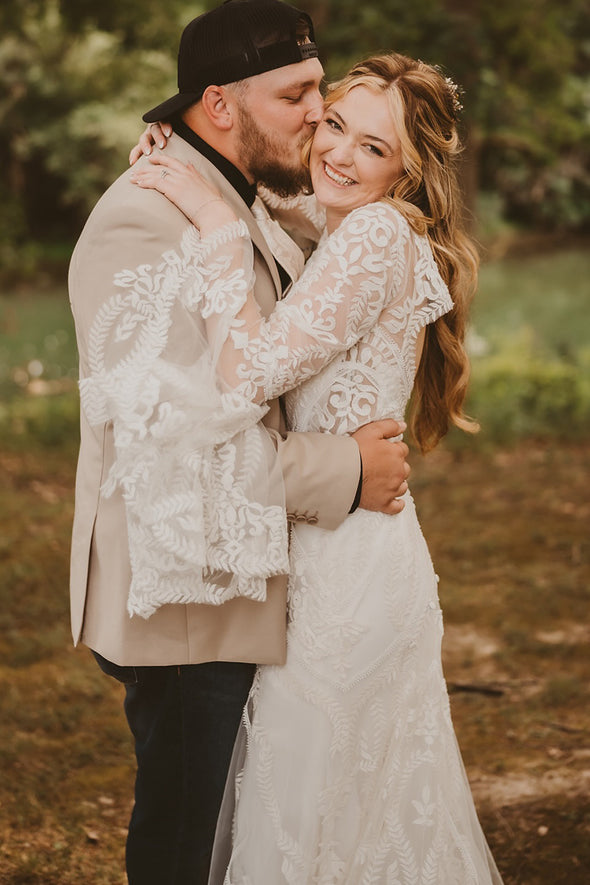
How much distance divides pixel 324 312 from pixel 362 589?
67 cm

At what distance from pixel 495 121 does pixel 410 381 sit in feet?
25.7

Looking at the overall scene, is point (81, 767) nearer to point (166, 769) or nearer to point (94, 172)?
point (166, 769)

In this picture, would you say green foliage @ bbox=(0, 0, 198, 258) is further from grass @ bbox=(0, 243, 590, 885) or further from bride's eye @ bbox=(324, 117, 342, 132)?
bride's eye @ bbox=(324, 117, 342, 132)

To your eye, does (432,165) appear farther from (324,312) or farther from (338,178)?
(324,312)

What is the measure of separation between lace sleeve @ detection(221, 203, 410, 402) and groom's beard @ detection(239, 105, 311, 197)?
0.31 metres

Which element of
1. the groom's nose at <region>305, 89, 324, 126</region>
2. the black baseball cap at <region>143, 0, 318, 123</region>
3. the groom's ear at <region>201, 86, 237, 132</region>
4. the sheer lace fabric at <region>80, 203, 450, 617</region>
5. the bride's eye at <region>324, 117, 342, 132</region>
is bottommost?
the sheer lace fabric at <region>80, 203, 450, 617</region>

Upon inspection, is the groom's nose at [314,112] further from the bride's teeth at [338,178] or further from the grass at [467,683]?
the grass at [467,683]

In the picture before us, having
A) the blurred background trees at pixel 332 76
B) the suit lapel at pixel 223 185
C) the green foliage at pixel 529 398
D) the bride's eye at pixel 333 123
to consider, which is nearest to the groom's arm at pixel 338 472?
the suit lapel at pixel 223 185

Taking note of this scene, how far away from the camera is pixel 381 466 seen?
7.97ft

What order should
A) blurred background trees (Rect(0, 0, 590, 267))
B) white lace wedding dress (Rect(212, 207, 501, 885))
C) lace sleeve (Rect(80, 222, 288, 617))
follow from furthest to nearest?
1. blurred background trees (Rect(0, 0, 590, 267))
2. white lace wedding dress (Rect(212, 207, 501, 885))
3. lace sleeve (Rect(80, 222, 288, 617))

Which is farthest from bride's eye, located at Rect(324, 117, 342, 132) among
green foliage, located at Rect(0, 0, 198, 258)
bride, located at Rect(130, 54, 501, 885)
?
green foliage, located at Rect(0, 0, 198, 258)

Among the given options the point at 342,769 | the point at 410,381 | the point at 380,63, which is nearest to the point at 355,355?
the point at 410,381

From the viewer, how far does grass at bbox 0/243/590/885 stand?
12.0 ft

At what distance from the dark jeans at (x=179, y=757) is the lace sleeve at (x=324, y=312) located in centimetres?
73
